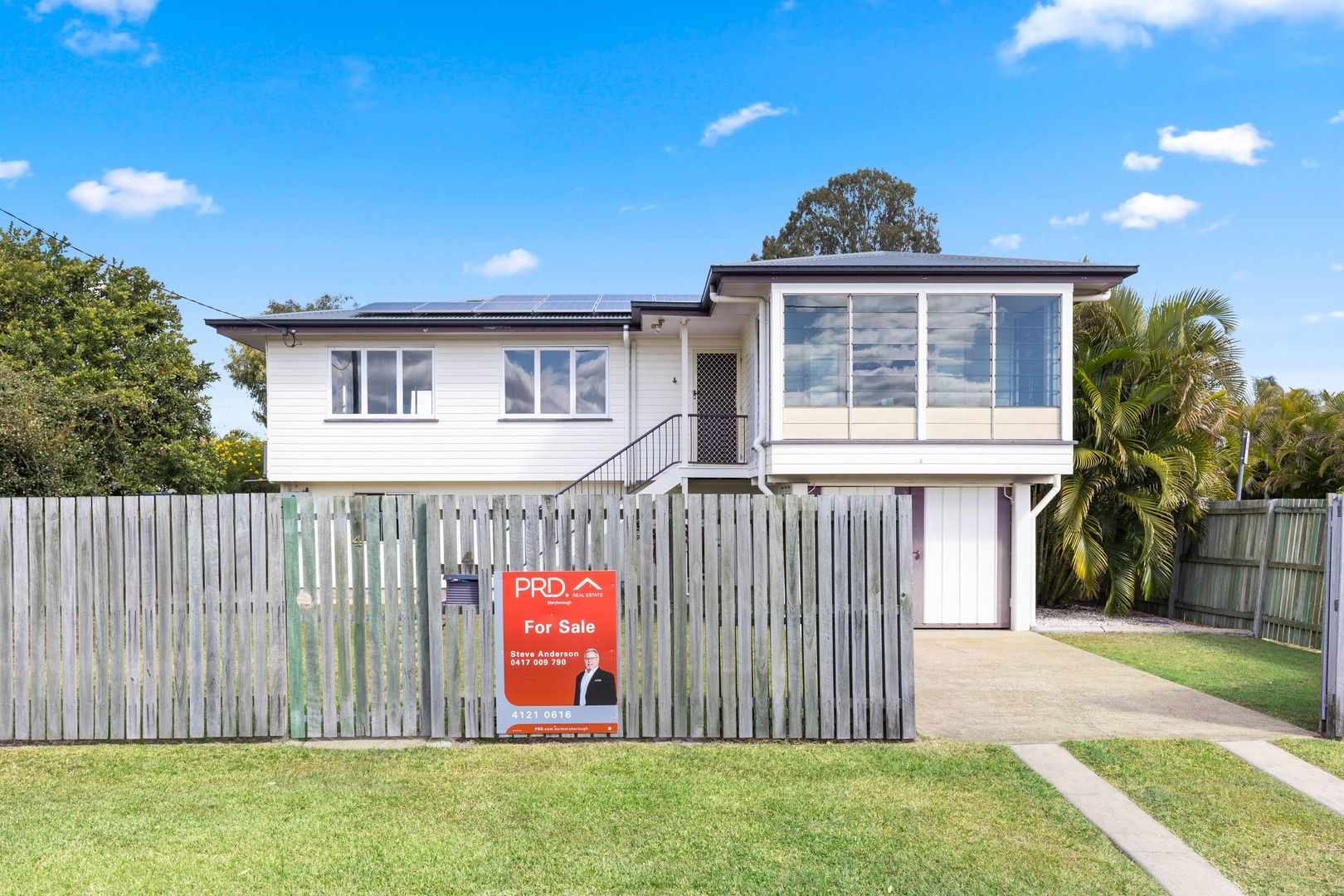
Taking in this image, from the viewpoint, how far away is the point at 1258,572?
13.2 meters

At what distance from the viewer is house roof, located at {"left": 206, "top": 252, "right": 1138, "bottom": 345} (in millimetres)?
12938

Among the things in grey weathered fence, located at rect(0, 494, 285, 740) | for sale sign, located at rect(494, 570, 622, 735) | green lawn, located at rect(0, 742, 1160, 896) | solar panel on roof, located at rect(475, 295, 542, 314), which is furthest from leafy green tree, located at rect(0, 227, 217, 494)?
for sale sign, located at rect(494, 570, 622, 735)

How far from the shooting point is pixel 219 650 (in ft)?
22.0

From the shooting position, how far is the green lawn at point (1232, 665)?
841 centimetres

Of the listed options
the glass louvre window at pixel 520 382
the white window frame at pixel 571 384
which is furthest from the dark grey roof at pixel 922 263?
the glass louvre window at pixel 520 382

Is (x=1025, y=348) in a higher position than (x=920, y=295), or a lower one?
lower

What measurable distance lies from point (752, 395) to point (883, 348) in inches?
106

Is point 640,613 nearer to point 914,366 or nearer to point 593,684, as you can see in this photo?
point 593,684

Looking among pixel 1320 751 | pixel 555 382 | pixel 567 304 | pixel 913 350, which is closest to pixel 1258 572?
pixel 913 350

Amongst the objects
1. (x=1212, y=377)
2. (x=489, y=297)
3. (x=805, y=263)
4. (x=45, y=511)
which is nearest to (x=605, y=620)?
(x=45, y=511)

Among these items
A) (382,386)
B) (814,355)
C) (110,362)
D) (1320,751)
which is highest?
(110,362)

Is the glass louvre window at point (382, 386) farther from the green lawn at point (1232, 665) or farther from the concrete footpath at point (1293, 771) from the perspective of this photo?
the concrete footpath at point (1293, 771)

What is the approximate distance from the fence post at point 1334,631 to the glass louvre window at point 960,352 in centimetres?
630

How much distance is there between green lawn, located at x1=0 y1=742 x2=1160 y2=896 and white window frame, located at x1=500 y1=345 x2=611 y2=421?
1108 cm
